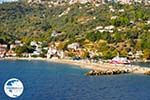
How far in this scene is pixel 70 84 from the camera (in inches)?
1465

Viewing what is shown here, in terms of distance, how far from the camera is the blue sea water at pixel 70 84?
102 ft

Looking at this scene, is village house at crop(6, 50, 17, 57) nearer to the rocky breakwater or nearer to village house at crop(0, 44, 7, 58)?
village house at crop(0, 44, 7, 58)

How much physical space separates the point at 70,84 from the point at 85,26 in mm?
34894

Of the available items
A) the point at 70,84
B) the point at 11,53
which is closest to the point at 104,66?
the point at 70,84

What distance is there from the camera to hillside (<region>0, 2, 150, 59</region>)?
198 feet

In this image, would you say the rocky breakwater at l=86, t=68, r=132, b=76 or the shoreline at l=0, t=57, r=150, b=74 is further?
the shoreline at l=0, t=57, r=150, b=74

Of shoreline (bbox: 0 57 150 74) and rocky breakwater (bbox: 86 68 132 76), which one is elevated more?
shoreline (bbox: 0 57 150 74)

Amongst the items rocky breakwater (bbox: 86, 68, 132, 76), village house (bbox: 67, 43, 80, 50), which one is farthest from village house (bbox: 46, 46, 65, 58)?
rocky breakwater (bbox: 86, 68, 132, 76)

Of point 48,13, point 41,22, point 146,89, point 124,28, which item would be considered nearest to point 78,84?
point 146,89

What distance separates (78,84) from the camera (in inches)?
1463

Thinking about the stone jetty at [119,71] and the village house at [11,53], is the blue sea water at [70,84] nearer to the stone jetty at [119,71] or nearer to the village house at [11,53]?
the stone jetty at [119,71]

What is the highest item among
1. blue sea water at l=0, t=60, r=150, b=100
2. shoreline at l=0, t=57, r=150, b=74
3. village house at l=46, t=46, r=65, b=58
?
village house at l=46, t=46, r=65, b=58

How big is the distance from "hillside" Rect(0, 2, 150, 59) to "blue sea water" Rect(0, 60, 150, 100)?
10140mm

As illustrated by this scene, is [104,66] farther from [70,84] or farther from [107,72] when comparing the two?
[70,84]
